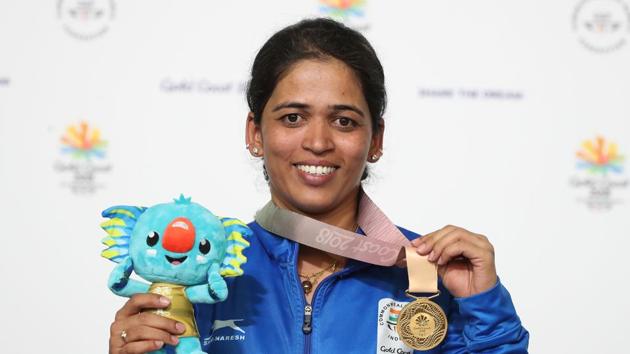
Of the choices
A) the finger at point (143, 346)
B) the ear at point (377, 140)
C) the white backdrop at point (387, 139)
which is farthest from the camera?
the white backdrop at point (387, 139)

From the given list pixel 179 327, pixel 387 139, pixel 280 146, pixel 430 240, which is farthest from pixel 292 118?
pixel 387 139

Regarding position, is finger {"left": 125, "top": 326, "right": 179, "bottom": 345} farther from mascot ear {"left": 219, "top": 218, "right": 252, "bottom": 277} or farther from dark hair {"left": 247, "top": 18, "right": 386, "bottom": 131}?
dark hair {"left": 247, "top": 18, "right": 386, "bottom": 131}

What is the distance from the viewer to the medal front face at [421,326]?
1.38 m

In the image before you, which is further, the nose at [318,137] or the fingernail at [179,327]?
the nose at [318,137]

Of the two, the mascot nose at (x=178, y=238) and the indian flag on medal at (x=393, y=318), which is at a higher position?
the mascot nose at (x=178, y=238)

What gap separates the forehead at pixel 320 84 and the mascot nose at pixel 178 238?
0.32 metres

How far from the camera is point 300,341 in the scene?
1.38 metres

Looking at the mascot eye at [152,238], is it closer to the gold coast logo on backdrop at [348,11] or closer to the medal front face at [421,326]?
the medal front face at [421,326]

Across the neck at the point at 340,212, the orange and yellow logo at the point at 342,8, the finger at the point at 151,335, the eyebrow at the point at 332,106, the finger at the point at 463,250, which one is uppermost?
the orange and yellow logo at the point at 342,8

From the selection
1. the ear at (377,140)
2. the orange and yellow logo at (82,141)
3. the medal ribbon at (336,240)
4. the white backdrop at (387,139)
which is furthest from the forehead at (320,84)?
the orange and yellow logo at (82,141)

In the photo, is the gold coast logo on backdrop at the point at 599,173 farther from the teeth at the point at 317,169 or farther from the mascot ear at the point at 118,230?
the mascot ear at the point at 118,230

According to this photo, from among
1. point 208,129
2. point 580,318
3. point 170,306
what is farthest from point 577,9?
point 170,306

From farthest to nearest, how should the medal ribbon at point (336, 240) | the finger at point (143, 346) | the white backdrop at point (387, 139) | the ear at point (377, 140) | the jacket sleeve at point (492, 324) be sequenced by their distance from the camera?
the white backdrop at point (387, 139) < the ear at point (377, 140) < the medal ribbon at point (336, 240) < the jacket sleeve at point (492, 324) < the finger at point (143, 346)

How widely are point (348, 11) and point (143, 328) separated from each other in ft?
5.09
